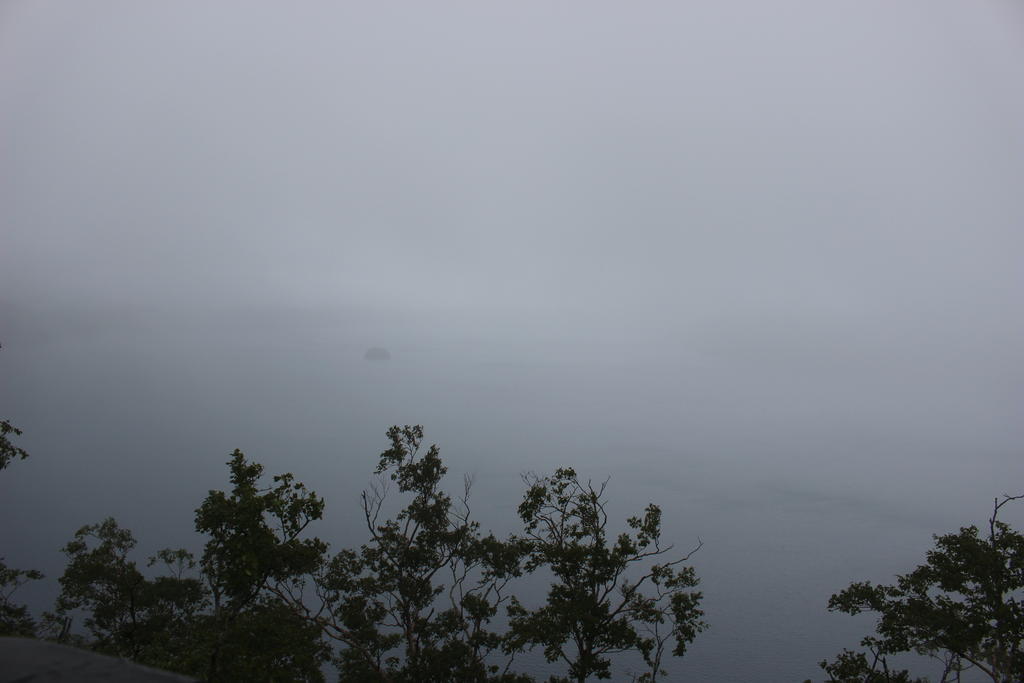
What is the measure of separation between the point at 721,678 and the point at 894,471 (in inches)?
5929

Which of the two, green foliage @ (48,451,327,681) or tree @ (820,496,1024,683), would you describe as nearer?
green foliage @ (48,451,327,681)

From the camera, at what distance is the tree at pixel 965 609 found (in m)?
11.7

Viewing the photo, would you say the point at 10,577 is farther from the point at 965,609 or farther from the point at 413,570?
the point at 965,609

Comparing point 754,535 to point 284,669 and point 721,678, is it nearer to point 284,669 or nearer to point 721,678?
point 721,678

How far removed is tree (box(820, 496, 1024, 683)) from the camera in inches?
460

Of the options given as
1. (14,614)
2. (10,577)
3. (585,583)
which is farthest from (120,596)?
(585,583)

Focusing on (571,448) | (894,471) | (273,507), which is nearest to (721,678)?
(273,507)

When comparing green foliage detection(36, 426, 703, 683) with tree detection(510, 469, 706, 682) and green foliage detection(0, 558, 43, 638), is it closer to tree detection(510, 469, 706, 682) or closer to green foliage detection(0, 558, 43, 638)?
tree detection(510, 469, 706, 682)

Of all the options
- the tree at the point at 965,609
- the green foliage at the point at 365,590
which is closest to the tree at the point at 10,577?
the green foliage at the point at 365,590

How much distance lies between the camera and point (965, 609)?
1270cm

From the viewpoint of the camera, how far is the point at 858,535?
96.4 meters

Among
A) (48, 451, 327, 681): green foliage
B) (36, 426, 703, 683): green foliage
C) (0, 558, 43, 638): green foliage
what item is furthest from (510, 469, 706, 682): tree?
(0, 558, 43, 638): green foliage

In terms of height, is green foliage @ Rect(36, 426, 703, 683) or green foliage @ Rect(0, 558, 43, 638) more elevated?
green foliage @ Rect(36, 426, 703, 683)

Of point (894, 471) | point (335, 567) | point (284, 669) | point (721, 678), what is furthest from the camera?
point (894, 471)
